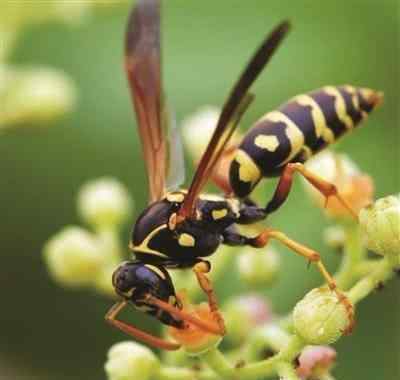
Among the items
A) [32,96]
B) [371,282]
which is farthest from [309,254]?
[32,96]

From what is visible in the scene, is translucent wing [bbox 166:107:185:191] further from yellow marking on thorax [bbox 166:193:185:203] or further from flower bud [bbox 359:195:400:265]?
flower bud [bbox 359:195:400:265]

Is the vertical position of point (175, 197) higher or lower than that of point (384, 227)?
higher

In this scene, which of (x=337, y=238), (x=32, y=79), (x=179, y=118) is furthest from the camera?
(x=179, y=118)

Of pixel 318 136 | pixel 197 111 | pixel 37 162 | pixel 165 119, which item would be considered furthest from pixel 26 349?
pixel 318 136

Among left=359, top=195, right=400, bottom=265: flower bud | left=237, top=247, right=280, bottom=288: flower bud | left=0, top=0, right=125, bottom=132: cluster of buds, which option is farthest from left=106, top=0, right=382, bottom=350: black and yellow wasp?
left=0, top=0, right=125, bottom=132: cluster of buds

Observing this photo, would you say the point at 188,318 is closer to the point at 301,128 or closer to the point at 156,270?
the point at 156,270

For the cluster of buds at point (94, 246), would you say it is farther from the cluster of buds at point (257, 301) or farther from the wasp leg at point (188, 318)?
the wasp leg at point (188, 318)

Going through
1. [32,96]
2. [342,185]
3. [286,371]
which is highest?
[32,96]

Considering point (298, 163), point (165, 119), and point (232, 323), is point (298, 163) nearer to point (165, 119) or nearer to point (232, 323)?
point (165, 119)
